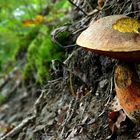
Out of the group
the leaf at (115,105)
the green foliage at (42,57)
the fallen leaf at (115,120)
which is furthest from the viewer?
the green foliage at (42,57)

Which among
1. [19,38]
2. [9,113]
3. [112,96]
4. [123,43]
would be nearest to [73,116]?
[112,96]

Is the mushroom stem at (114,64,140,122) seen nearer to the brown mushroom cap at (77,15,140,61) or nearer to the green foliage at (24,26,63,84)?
the brown mushroom cap at (77,15,140,61)

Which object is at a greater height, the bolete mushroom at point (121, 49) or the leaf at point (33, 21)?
the bolete mushroom at point (121, 49)

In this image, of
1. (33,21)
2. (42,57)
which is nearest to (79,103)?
(42,57)

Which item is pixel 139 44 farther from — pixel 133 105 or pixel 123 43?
pixel 133 105

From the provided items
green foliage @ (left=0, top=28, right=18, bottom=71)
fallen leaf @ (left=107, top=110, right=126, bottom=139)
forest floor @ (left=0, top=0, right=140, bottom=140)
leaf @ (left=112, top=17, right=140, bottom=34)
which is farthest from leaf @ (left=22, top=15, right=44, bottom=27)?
leaf @ (left=112, top=17, right=140, bottom=34)

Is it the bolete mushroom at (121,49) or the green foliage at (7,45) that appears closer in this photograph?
the bolete mushroom at (121,49)

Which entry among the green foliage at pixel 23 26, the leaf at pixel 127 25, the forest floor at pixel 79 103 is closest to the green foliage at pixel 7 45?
the green foliage at pixel 23 26

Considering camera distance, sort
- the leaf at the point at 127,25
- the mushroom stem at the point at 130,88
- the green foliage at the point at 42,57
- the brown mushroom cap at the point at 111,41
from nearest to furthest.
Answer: the brown mushroom cap at the point at 111,41, the leaf at the point at 127,25, the mushroom stem at the point at 130,88, the green foliage at the point at 42,57

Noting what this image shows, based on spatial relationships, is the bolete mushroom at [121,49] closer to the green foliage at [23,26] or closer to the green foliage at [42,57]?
the green foliage at [42,57]
